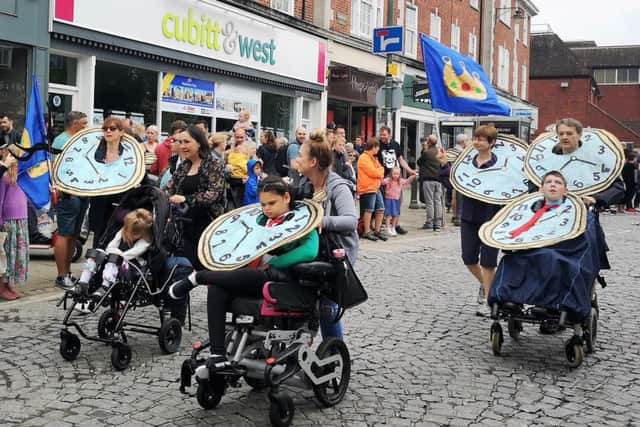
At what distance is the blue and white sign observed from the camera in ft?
51.0

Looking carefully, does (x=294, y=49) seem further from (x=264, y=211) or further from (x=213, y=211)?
(x=264, y=211)

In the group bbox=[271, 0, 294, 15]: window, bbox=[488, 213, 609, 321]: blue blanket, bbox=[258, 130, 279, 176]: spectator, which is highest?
bbox=[271, 0, 294, 15]: window

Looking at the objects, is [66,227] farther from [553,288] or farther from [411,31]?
[411,31]

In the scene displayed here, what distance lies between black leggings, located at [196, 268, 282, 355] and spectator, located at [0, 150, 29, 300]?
147 inches

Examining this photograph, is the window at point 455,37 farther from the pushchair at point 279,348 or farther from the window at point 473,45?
the pushchair at point 279,348

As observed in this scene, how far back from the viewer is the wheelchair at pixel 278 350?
14.9ft

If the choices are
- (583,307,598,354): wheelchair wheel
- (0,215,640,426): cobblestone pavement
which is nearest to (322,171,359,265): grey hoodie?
(0,215,640,426): cobblestone pavement

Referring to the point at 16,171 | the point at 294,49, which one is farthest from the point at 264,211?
the point at 294,49

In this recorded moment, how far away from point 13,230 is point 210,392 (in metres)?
3.85

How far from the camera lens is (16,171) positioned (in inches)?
300

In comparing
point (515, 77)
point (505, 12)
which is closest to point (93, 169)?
point (505, 12)

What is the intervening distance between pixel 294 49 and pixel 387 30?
5.74 m

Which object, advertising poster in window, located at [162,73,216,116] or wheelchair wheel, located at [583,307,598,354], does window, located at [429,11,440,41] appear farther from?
wheelchair wheel, located at [583,307,598,354]

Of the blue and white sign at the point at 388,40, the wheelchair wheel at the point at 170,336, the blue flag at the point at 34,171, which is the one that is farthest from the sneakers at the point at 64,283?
the blue and white sign at the point at 388,40
